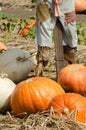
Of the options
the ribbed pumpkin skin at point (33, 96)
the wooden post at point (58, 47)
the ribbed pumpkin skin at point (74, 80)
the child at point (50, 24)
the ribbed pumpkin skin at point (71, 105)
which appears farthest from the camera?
the wooden post at point (58, 47)

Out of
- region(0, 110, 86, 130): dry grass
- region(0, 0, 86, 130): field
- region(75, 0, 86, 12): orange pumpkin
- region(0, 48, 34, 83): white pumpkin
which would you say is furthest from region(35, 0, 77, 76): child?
region(75, 0, 86, 12): orange pumpkin

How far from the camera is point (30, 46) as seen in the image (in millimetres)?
9164

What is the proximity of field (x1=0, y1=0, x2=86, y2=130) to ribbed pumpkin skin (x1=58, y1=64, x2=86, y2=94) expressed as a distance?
73 centimetres

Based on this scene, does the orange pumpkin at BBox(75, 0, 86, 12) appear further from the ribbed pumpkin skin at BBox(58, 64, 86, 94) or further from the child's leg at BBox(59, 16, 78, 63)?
the ribbed pumpkin skin at BBox(58, 64, 86, 94)

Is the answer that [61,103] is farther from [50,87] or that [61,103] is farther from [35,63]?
[35,63]

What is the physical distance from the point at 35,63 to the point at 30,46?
7.96ft

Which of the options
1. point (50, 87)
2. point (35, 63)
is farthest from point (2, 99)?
point (35, 63)

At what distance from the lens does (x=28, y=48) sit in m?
9.00

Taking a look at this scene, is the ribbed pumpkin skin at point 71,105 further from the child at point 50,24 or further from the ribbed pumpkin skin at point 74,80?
the child at point 50,24

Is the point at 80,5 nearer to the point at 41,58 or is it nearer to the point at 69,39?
the point at 69,39

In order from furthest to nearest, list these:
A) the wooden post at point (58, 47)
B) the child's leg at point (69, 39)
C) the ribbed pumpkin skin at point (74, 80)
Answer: the child's leg at point (69, 39) → the wooden post at point (58, 47) → the ribbed pumpkin skin at point (74, 80)

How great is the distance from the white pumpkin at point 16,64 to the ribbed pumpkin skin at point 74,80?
88cm

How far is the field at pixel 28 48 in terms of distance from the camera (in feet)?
14.2

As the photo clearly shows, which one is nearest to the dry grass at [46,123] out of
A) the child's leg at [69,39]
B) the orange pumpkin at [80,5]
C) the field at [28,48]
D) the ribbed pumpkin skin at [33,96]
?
the field at [28,48]
